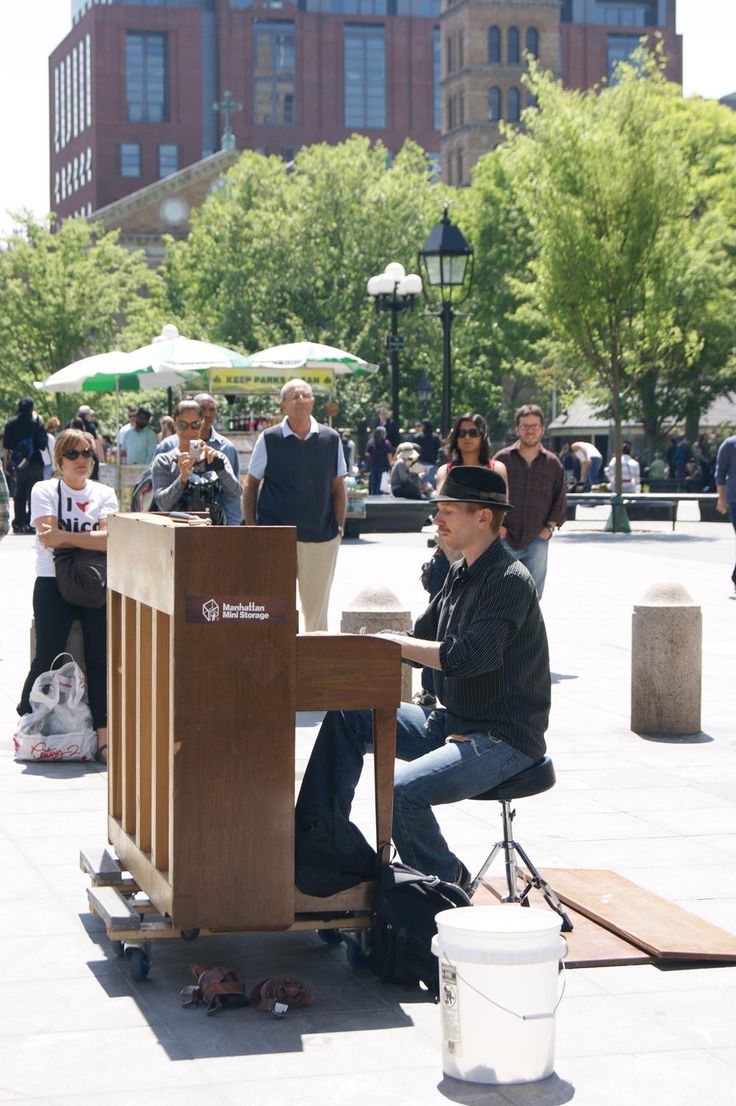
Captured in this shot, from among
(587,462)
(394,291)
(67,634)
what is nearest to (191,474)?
(67,634)

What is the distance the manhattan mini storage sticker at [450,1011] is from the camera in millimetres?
4512

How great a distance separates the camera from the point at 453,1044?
453cm

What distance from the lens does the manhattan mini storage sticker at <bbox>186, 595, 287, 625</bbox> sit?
516 cm

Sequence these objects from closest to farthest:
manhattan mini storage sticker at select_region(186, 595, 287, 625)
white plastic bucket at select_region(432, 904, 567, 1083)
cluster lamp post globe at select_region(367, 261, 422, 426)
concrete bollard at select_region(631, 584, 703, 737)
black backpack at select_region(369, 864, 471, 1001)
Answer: white plastic bucket at select_region(432, 904, 567, 1083), manhattan mini storage sticker at select_region(186, 595, 287, 625), black backpack at select_region(369, 864, 471, 1001), concrete bollard at select_region(631, 584, 703, 737), cluster lamp post globe at select_region(367, 261, 422, 426)

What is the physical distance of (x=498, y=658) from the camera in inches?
225

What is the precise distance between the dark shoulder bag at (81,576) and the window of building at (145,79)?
12004cm

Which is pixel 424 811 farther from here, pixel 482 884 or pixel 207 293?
pixel 207 293

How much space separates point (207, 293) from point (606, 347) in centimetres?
4032

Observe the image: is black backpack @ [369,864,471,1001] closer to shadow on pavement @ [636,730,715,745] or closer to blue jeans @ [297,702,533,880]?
blue jeans @ [297,702,533,880]

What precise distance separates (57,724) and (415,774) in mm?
3957

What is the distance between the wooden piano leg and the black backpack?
0.14 metres

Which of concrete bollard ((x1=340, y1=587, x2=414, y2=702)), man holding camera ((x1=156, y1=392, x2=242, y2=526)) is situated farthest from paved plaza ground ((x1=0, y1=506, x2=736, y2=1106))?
man holding camera ((x1=156, y1=392, x2=242, y2=526))

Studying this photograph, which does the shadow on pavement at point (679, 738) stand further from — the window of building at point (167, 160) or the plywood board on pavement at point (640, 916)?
the window of building at point (167, 160)

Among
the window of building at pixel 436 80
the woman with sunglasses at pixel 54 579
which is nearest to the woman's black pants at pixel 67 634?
the woman with sunglasses at pixel 54 579
